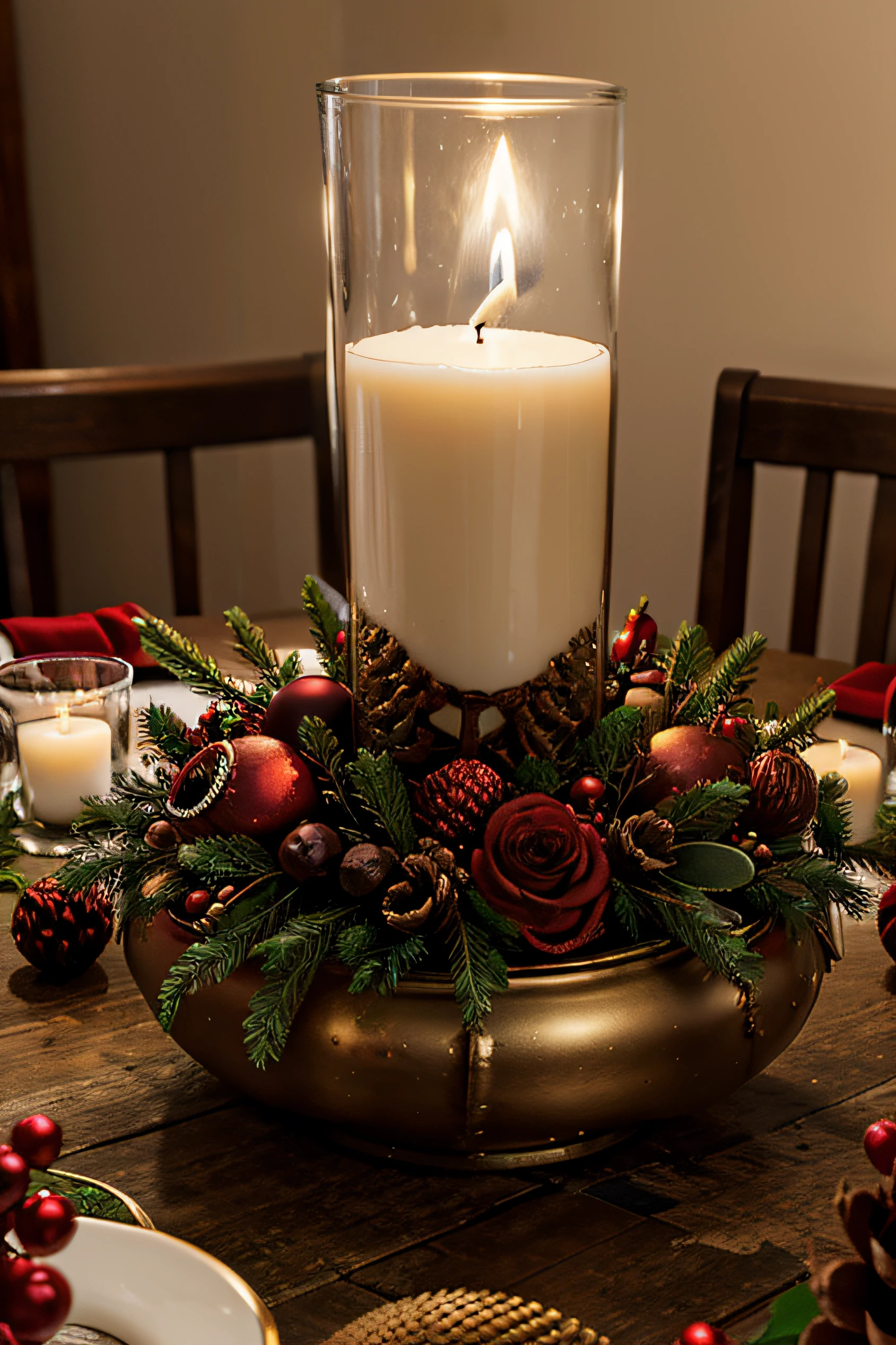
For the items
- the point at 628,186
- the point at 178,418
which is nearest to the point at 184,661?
the point at 178,418

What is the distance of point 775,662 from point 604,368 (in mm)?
673

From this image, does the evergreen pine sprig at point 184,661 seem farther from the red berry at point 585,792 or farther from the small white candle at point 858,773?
the small white candle at point 858,773

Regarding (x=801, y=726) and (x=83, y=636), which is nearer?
(x=801, y=726)

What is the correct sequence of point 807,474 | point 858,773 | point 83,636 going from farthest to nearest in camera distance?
point 807,474 < point 83,636 < point 858,773

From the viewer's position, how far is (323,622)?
614 mm

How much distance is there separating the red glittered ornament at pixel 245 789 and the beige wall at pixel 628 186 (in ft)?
4.59

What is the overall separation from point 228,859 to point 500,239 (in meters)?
0.24

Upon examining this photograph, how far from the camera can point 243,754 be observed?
0.49 meters

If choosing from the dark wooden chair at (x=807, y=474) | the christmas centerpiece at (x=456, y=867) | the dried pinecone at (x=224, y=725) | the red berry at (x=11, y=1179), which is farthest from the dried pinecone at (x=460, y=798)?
the dark wooden chair at (x=807, y=474)

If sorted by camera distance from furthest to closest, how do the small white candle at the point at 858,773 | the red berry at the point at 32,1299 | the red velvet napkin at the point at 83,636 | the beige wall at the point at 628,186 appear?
the beige wall at the point at 628,186 → the red velvet napkin at the point at 83,636 → the small white candle at the point at 858,773 → the red berry at the point at 32,1299

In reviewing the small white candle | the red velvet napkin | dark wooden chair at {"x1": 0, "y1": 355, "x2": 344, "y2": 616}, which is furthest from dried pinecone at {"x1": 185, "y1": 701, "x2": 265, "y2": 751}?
dark wooden chair at {"x1": 0, "y1": 355, "x2": 344, "y2": 616}

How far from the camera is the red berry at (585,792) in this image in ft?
1.61

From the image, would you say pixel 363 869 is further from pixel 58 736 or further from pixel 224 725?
pixel 58 736

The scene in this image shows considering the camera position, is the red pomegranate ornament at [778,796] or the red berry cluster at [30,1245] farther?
the red pomegranate ornament at [778,796]
